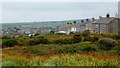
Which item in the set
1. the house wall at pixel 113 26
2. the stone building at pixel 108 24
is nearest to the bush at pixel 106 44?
the stone building at pixel 108 24

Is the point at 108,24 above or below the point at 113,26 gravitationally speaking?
above

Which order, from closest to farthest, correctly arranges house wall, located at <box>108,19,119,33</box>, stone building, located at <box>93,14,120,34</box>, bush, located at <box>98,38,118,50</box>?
bush, located at <box>98,38,118,50</box>
stone building, located at <box>93,14,120,34</box>
house wall, located at <box>108,19,119,33</box>

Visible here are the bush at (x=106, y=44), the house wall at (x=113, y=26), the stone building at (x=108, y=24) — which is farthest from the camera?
the house wall at (x=113, y=26)

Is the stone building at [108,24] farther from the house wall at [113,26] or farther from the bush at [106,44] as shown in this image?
the bush at [106,44]

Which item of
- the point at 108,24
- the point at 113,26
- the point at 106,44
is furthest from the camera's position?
the point at 113,26

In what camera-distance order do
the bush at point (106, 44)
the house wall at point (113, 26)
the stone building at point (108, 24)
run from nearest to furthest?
1. the bush at point (106, 44)
2. the stone building at point (108, 24)
3. the house wall at point (113, 26)

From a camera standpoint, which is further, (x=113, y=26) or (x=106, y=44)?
(x=113, y=26)

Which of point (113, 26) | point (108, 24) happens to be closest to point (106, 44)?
point (108, 24)

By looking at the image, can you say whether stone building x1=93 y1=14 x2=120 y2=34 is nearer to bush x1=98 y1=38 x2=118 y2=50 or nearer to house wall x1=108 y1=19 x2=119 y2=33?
house wall x1=108 y1=19 x2=119 y2=33

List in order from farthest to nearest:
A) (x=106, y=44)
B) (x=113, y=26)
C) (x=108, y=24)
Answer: (x=113, y=26)
(x=108, y=24)
(x=106, y=44)

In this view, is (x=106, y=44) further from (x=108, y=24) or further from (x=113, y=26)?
(x=113, y=26)

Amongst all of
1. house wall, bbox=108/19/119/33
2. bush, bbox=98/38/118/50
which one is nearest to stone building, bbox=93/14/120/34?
house wall, bbox=108/19/119/33

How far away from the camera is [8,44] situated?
20.8 m

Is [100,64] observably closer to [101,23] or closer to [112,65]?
[112,65]
